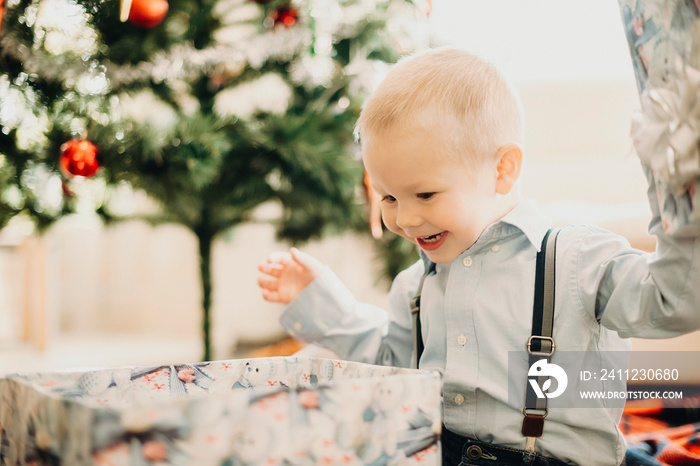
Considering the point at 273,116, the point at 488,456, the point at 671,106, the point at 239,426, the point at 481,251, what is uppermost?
the point at 273,116

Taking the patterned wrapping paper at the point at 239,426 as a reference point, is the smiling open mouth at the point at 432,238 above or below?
above

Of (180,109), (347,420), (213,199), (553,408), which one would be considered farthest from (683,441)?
(180,109)

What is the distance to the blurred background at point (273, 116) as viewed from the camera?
3.42 ft

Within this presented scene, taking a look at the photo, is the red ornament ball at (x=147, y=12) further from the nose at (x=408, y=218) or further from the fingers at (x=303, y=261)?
the nose at (x=408, y=218)

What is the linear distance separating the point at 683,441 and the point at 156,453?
2.68 feet

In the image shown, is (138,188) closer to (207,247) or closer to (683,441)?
(207,247)

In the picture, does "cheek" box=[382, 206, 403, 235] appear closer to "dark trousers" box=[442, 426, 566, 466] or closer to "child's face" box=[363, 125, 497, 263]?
"child's face" box=[363, 125, 497, 263]

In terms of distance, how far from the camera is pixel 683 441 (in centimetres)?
86

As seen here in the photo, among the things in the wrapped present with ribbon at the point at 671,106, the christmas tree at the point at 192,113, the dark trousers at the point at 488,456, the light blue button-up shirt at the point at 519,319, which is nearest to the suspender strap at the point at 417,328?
the light blue button-up shirt at the point at 519,319

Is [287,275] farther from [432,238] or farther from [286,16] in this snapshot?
[286,16]

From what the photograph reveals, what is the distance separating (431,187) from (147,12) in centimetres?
65

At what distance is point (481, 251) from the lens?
0.68m

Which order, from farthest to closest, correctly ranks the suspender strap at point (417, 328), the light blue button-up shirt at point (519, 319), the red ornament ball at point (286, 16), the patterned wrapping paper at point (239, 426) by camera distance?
the red ornament ball at point (286, 16)
the suspender strap at point (417, 328)
the light blue button-up shirt at point (519, 319)
the patterned wrapping paper at point (239, 426)

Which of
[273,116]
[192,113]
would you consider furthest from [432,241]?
[192,113]
